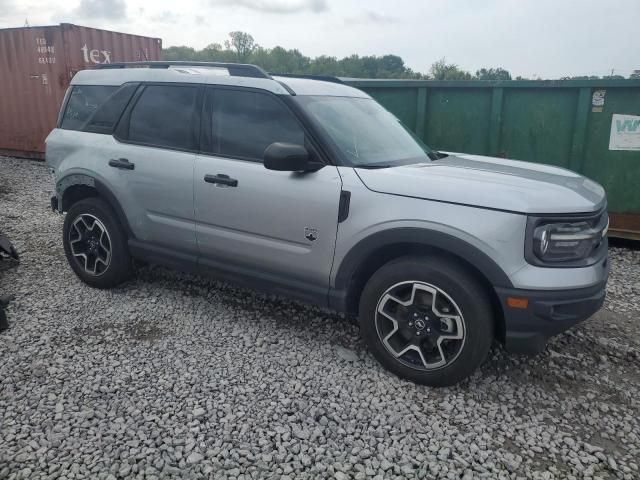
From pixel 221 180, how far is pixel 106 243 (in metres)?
1.46

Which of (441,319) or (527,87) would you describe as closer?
(441,319)

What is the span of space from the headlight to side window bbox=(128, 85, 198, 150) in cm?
248

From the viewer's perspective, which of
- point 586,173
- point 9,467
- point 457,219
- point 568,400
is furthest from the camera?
point 586,173

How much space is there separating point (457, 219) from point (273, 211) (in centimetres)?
123

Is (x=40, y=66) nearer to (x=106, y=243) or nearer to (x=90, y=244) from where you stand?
(x=90, y=244)

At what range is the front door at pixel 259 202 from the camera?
10.7ft

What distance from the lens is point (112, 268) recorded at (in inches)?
171

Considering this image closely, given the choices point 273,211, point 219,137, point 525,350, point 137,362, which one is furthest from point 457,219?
point 137,362

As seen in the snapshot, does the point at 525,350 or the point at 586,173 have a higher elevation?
the point at 586,173

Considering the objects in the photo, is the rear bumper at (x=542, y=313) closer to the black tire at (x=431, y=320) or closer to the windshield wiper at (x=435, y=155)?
the black tire at (x=431, y=320)

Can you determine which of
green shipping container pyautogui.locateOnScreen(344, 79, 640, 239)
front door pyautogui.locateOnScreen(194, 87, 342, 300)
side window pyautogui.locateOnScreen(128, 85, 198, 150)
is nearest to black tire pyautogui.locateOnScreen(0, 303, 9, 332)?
front door pyautogui.locateOnScreen(194, 87, 342, 300)

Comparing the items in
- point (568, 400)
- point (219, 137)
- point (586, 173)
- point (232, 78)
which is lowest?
point (568, 400)

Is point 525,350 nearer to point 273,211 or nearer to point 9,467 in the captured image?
point 273,211

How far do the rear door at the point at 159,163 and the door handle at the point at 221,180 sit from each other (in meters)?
0.18
